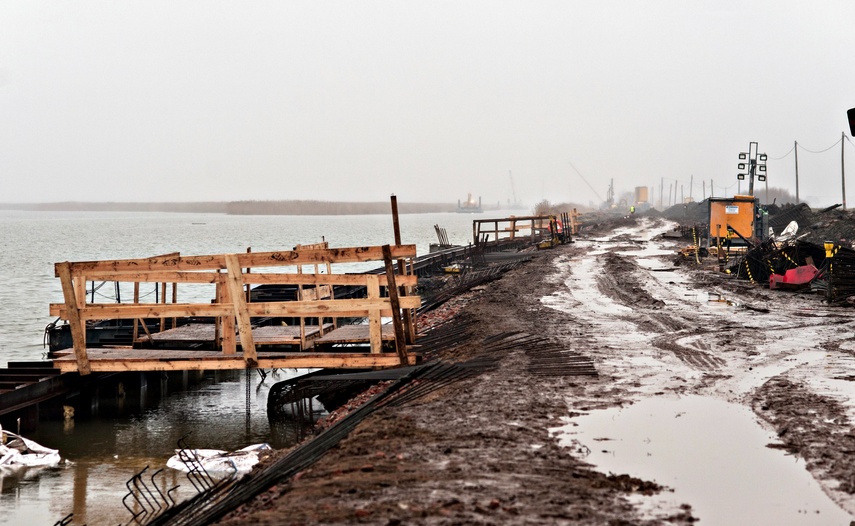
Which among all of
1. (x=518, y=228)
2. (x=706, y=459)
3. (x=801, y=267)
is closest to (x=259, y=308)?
(x=706, y=459)

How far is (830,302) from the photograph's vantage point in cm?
1970

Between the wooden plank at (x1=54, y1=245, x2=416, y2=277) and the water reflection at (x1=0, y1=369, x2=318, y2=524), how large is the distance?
2.20 m

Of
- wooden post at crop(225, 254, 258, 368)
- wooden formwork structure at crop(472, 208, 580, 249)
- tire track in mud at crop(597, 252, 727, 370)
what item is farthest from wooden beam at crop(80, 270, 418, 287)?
wooden formwork structure at crop(472, 208, 580, 249)

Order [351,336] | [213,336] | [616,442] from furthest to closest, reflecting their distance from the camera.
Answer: [213,336]
[351,336]
[616,442]

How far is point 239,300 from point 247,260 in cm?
56

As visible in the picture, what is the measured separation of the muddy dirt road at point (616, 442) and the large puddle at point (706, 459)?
0.8 inches

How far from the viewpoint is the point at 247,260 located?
1129 centimetres

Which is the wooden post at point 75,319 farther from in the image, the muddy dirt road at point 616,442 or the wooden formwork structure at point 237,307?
the muddy dirt road at point 616,442

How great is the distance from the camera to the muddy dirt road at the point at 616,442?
584 centimetres

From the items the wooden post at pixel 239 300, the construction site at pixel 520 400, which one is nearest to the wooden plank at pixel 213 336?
the construction site at pixel 520 400

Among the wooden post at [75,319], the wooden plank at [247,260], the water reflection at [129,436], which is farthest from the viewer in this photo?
the wooden post at [75,319]

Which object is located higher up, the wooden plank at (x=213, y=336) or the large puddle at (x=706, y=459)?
the wooden plank at (x=213, y=336)

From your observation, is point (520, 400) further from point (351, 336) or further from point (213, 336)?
point (213, 336)

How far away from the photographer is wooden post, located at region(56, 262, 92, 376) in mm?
11508
